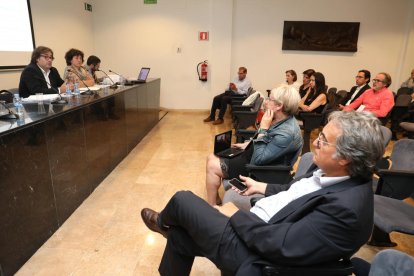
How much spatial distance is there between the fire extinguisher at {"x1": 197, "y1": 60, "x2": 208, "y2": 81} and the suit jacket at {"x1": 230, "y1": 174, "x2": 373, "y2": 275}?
5649mm

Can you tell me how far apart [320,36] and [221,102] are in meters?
2.59

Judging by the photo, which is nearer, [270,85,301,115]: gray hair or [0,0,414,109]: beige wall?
[270,85,301,115]: gray hair

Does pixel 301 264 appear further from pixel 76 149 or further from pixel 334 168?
pixel 76 149

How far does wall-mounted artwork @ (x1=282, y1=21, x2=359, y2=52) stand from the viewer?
238 inches

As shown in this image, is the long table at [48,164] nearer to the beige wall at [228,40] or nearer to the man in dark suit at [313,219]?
the man in dark suit at [313,219]

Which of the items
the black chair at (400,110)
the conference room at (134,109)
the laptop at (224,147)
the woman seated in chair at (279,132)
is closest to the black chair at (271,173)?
the woman seated in chair at (279,132)

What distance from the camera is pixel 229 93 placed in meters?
6.08

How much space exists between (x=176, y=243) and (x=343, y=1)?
6456 millimetres

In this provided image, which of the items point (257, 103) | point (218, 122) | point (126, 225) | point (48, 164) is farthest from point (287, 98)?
point (218, 122)

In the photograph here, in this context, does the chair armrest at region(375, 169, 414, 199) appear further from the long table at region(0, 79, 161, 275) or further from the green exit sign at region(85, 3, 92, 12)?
the green exit sign at region(85, 3, 92, 12)

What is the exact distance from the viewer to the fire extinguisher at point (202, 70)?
6.47 meters

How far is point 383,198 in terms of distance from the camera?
187 centimetres

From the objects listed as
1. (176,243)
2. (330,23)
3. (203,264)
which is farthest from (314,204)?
(330,23)

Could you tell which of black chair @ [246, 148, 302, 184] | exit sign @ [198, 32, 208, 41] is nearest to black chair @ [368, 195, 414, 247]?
black chair @ [246, 148, 302, 184]
